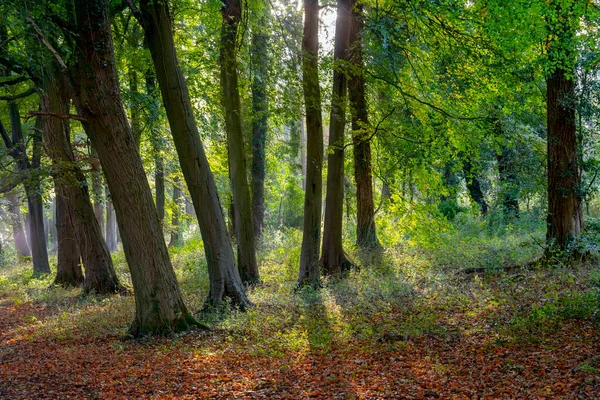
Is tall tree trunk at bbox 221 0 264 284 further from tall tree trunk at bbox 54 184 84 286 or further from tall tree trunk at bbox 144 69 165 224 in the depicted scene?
tall tree trunk at bbox 54 184 84 286

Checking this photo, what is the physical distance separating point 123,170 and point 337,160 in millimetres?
5843

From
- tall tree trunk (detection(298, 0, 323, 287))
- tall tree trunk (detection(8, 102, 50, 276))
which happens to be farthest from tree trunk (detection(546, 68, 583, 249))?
tall tree trunk (detection(8, 102, 50, 276))

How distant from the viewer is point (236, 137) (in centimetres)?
1144

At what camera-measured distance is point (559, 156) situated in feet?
32.7

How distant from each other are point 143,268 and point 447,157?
346 inches

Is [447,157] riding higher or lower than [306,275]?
higher

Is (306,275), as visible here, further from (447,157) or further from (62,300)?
(62,300)

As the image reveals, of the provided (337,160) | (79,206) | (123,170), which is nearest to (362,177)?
(337,160)

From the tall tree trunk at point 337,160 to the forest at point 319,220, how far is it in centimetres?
5

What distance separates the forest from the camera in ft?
19.9

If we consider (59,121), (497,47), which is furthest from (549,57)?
(59,121)

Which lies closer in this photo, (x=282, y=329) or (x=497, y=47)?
(x=282, y=329)

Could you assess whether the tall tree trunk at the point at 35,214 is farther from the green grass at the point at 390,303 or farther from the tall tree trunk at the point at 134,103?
the green grass at the point at 390,303

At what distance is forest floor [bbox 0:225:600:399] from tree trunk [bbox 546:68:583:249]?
3.59ft
